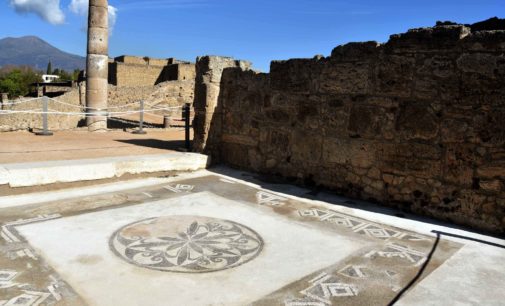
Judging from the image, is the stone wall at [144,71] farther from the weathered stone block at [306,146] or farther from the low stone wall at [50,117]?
the weathered stone block at [306,146]

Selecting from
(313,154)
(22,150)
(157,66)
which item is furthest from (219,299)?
(157,66)

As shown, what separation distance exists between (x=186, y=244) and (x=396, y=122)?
3.17 metres

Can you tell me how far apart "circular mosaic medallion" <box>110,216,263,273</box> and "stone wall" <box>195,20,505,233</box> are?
87.6 inches

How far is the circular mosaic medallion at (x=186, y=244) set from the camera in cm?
345

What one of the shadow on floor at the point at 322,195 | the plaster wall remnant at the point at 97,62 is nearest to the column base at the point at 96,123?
the plaster wall remnant at the point at 97,62

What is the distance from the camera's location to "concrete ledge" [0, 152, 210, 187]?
5.37 meters

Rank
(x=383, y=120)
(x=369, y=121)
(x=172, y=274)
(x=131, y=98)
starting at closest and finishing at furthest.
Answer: (x=172, y=274) → (x=383, y=120) → (x=369, y=121) → (x=131, y=98)

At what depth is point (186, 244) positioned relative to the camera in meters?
3.85

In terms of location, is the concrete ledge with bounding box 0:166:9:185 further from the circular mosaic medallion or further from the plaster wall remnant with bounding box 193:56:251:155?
the plaster wall remnant with bounding box 193:56:251:155

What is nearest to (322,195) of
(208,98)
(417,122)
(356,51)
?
(417,122)

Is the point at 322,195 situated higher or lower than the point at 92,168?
lower

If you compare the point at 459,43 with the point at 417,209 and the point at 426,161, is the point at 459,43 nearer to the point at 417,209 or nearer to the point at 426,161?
the point at 426,161

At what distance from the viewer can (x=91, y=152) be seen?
24.1 ft

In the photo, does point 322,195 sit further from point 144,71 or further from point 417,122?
point 144,71
